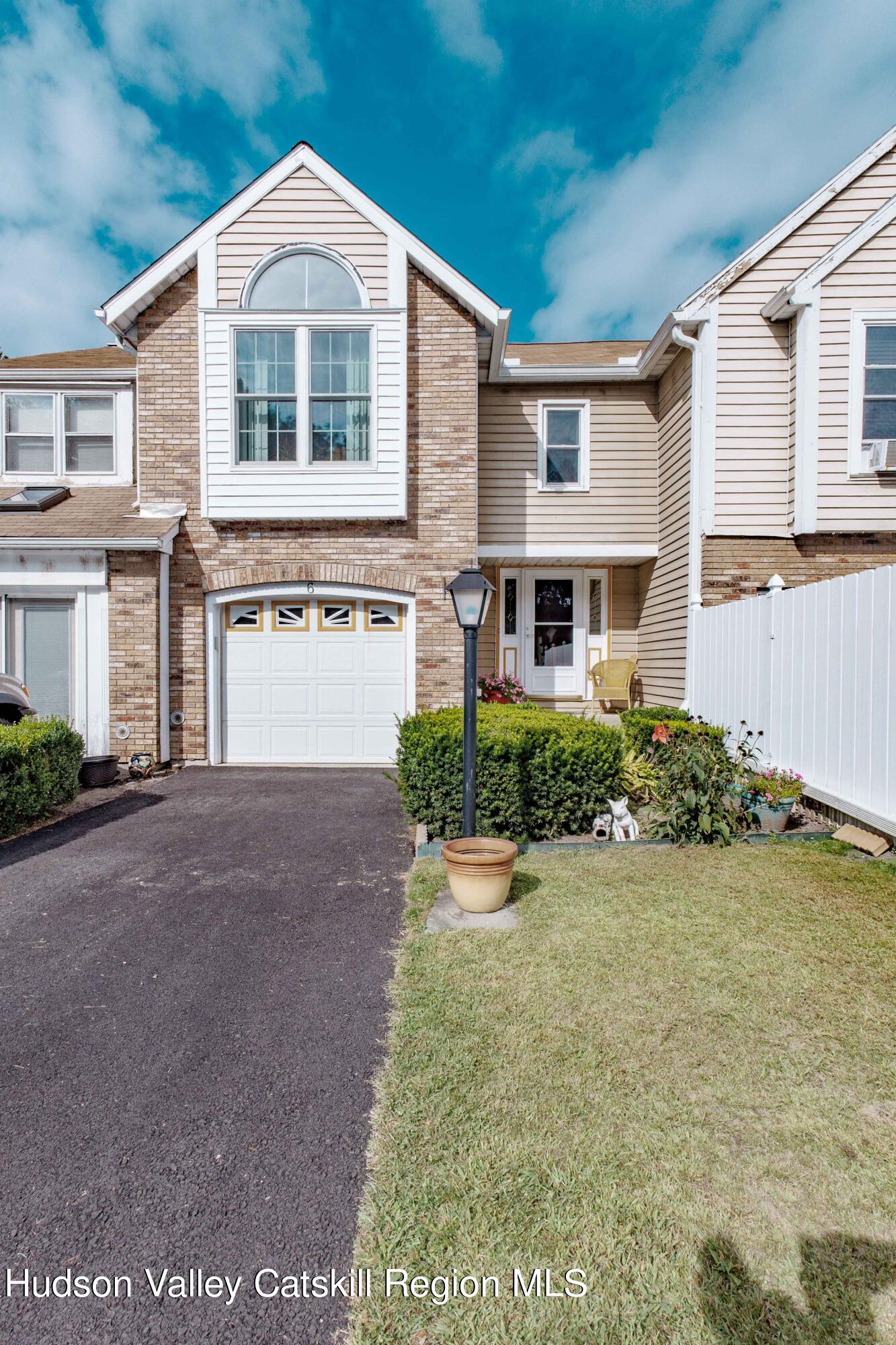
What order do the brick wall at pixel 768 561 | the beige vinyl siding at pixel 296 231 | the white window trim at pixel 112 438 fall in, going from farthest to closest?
the white window trim at pixel 112 438, the beige vinyl siding at pixel 296 231, the brick wall at pixel 768 561

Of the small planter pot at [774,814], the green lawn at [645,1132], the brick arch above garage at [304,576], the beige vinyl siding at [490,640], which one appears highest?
the brick arch above garage at [304,576]

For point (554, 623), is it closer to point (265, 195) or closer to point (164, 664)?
point (164, 664)

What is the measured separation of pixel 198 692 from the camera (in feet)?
30.8

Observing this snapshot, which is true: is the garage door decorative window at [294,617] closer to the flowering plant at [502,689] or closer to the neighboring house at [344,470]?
the neighboring house at [344,470]

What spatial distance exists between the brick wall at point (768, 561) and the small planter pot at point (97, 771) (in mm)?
8073

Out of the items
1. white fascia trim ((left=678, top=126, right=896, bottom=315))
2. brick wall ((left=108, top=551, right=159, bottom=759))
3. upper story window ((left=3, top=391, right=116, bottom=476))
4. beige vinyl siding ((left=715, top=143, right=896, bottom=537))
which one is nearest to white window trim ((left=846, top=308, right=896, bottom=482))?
beige vinyl siding ((left=715, top=143, right=896, bottom=537))

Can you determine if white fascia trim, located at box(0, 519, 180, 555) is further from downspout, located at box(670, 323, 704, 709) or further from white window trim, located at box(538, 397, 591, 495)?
downspout, located at box(670, 323, 704, 709)

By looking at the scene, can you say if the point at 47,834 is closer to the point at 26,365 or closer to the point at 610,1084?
the point at 610,1084

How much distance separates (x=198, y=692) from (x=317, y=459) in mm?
3636

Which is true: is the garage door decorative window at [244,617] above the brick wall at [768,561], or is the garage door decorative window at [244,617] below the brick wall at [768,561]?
below

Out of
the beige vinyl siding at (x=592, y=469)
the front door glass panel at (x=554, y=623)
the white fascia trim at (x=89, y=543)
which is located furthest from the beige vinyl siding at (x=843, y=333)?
the white fascia trim at (x=89, y=543)

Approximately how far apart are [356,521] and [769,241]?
22.0 feet

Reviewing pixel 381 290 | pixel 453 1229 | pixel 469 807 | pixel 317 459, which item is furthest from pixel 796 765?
pixel 381 290

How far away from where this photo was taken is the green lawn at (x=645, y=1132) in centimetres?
171
